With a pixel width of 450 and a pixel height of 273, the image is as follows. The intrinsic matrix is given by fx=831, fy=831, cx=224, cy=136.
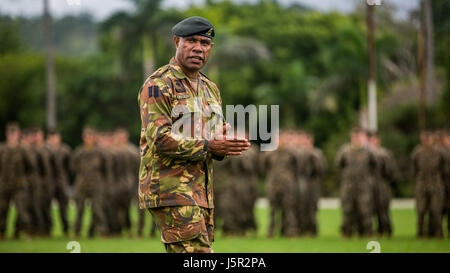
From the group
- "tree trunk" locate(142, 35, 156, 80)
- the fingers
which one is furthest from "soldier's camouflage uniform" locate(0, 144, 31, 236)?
"tree trunk" locate(142, 35, 156, 80)

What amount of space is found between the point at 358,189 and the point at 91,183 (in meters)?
5.80

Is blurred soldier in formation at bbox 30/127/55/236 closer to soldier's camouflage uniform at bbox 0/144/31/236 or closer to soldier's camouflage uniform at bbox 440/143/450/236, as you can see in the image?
soldier's camouflage uniform at bbox 0/144/31/236

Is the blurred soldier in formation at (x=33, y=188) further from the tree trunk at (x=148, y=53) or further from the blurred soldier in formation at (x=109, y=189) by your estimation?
the tree trunk at (x=148, y=53)

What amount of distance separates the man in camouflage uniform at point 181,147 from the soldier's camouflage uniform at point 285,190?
12.4 metres

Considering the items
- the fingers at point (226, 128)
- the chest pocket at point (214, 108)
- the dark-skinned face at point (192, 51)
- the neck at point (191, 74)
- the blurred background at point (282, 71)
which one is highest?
the blurred background at point (282, 71)

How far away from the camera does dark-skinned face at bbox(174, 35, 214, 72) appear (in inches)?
230

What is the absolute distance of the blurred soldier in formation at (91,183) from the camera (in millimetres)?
18203

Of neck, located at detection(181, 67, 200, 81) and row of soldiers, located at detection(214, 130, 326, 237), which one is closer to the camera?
neck, located at detection(181, 67, 200, 81)

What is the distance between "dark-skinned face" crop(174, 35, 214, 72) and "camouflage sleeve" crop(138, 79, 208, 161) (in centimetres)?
26

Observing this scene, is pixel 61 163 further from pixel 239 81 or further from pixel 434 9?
pixel 239 81

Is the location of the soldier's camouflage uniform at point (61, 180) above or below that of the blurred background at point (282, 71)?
below

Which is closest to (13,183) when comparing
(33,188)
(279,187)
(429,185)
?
(33,188)

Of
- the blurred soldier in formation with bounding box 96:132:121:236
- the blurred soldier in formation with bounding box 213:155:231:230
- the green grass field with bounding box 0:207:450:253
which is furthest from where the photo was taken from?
the blurred soldier in formation with bounding box 213:155:231:230

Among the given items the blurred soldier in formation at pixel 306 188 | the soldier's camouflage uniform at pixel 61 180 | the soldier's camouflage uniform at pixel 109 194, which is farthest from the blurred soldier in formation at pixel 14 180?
the blurred soldier in formation at pixel 306 188
